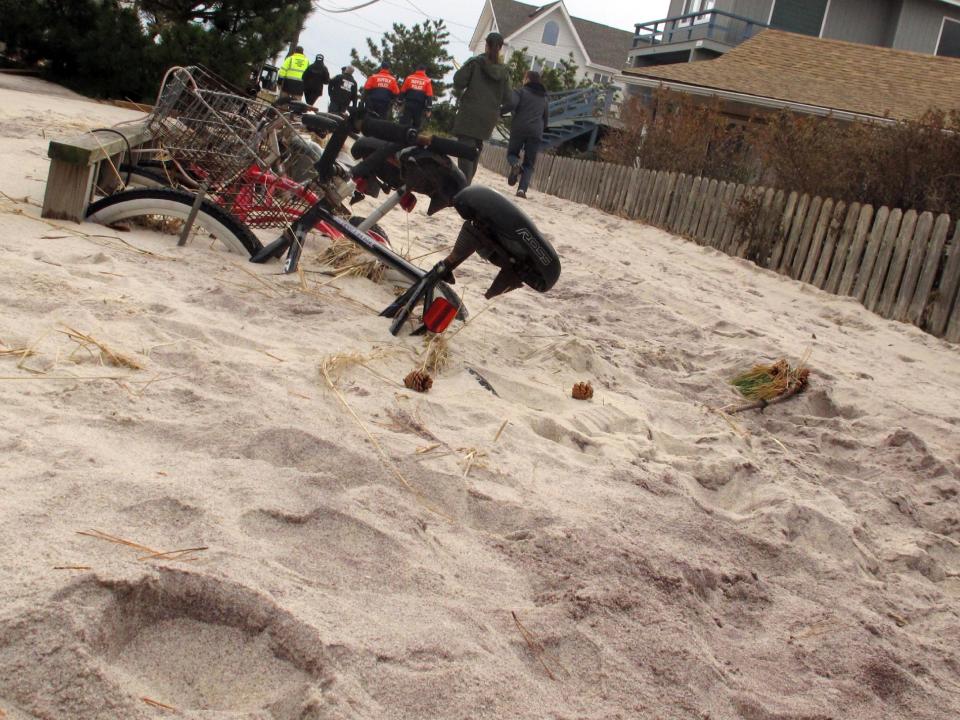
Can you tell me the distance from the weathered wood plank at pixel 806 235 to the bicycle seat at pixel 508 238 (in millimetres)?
5849

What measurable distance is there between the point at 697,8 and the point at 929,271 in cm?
2666

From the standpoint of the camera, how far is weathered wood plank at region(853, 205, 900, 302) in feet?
24.2

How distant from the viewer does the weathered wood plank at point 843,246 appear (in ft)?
25.6

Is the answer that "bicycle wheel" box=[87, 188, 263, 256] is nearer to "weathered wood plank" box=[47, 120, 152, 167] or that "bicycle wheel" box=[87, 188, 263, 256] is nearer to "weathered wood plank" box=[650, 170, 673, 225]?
"weathered wood plank" box=[47, 120, 152, 167]

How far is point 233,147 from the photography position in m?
4.32

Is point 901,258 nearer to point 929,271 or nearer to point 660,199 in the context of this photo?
point 929,271

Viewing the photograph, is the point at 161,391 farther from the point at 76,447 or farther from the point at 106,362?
the point at 76,447

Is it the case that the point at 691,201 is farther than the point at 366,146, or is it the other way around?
the point at 691,201

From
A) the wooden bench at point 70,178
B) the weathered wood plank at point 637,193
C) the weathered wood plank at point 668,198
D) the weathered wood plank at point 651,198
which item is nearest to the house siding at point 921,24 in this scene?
the weathered wood plank at point 637,193

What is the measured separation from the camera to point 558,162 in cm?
1712

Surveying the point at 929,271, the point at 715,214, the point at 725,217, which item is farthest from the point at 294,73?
the point at 929,271

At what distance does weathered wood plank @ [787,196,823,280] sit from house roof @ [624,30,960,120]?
11.6 m

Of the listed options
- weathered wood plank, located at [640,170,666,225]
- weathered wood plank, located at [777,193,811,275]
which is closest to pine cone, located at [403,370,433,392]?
weathered wood plank, located at [777,193,811,275]

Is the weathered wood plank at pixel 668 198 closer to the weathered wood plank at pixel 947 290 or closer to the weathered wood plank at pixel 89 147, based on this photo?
the weathered wood plank at pixel 947 290
